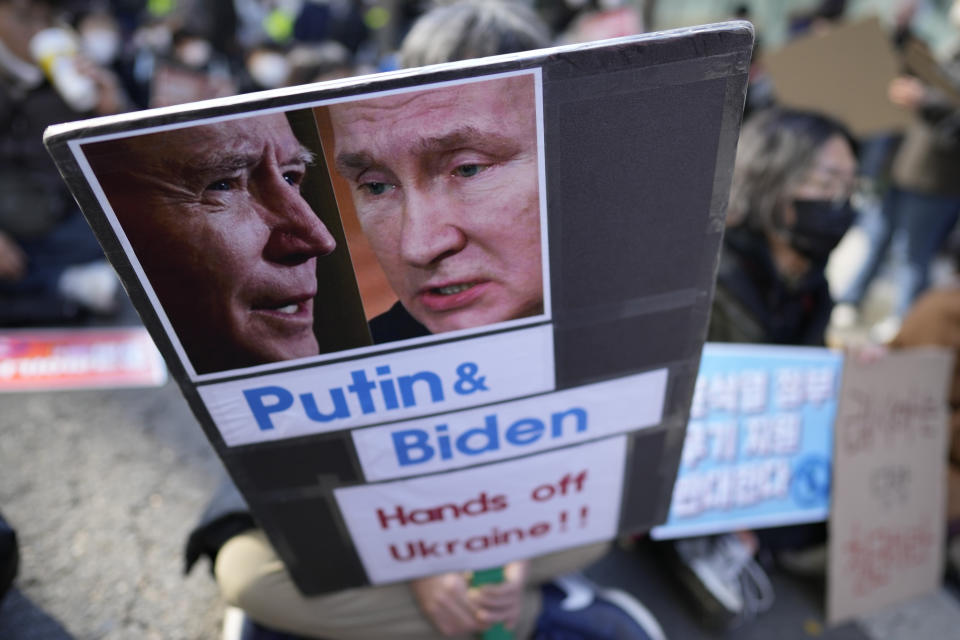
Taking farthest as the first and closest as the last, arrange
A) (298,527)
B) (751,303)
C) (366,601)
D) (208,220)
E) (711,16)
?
(711,16) < (751,303) < (366,601) < (298,527) < (208,220)

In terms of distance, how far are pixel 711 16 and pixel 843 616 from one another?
8084 mm

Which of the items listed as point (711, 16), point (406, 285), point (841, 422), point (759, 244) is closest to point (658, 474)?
point (406, 285)

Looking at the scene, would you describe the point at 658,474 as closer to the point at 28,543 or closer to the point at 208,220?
the point at 208,220

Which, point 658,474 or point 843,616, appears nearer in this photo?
point 658,474

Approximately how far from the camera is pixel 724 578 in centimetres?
173

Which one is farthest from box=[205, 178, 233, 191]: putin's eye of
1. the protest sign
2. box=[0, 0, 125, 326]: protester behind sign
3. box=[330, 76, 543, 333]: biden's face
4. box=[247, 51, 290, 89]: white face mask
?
box=[247, 51, 290, 89]: white face mask

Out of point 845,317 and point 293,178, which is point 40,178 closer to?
point 293,178

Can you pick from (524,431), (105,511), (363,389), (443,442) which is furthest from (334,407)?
(105,511)

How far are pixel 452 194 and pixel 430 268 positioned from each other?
9cm

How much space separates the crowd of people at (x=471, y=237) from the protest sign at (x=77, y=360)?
0.14 m

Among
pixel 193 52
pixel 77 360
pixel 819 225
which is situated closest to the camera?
pixel 819 225

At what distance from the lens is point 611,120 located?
66 centimetres

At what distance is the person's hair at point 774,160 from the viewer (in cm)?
181

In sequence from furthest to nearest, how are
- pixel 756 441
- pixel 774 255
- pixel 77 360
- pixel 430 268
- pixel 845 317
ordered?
1. pixel 845 317
2. pixel 77 360
3. pixel 774 255
4. pixel 756 441
5. pixel 430 268
